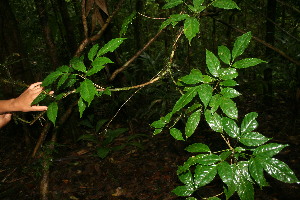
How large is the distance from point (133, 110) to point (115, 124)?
0.50 metres

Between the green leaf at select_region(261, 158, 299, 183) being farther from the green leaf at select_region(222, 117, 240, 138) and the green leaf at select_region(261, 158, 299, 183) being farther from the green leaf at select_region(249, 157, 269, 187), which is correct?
the green leaf at select_region(222, 117, 240, 138)

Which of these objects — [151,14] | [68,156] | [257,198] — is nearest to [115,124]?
[68,156]

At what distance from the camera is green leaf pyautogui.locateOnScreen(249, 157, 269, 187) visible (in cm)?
103

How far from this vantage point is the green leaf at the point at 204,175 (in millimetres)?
1112

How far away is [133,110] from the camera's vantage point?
17.7ft

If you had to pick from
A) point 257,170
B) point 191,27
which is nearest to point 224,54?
point 191,27

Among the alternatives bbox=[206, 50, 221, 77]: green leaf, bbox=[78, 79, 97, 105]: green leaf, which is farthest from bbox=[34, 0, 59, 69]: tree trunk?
bbox=[206, 50, 221, 77]: green leaf

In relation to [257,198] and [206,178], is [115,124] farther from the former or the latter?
[206,178]

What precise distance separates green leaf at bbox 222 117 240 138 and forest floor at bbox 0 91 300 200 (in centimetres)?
216

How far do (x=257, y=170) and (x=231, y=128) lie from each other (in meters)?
0.24

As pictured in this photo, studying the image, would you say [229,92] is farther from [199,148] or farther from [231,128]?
[199,148]

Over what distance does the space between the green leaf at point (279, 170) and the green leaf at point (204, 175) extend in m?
0.21

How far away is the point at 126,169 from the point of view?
152 inches

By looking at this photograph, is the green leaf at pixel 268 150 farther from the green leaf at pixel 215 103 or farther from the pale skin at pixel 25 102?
the pale skin at pixel 25 102
